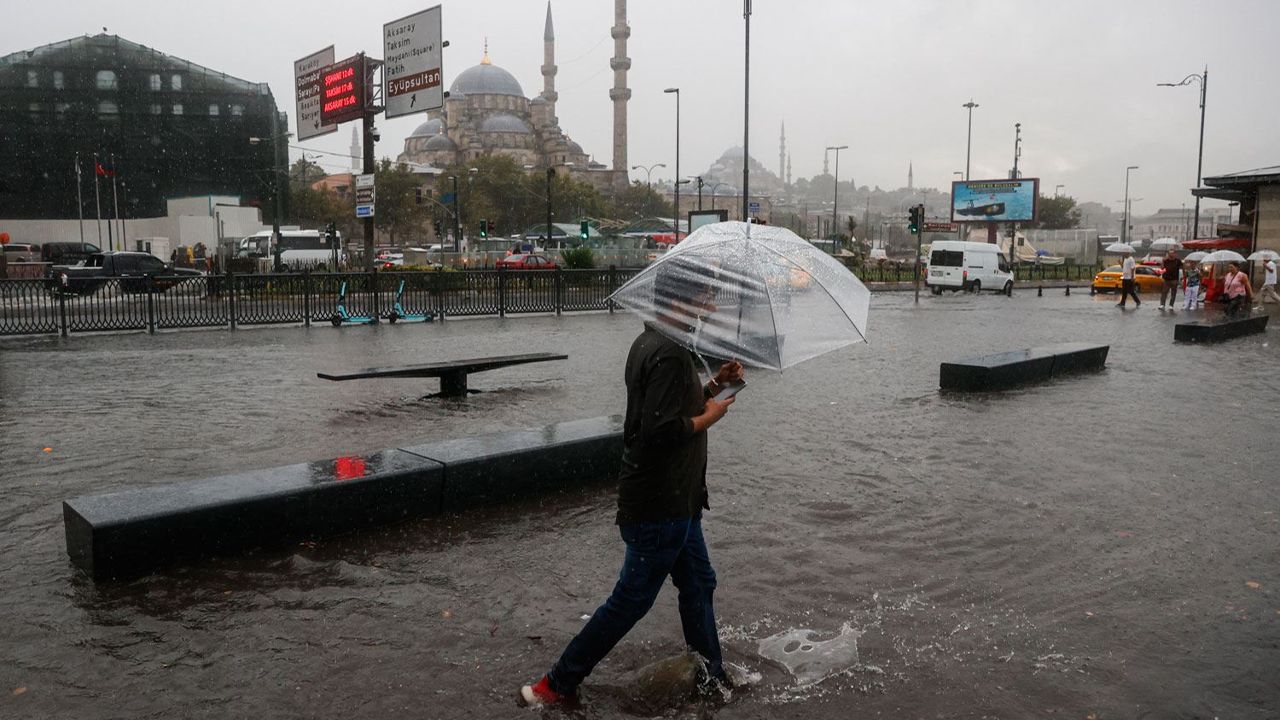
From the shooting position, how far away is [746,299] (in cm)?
366

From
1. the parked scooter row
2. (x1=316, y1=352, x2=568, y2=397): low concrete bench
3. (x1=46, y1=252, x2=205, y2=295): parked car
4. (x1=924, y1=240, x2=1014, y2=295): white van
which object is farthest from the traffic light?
(x1=316, y1=352, x2=568, y2=397): low concrete bench

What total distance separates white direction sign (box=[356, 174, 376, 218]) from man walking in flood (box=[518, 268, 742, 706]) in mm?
21092

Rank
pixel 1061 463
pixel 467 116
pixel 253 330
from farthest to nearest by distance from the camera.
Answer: pixel 467 116, pixel 253 330, pixel 1061 463

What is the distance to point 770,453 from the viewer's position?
8.06 meters

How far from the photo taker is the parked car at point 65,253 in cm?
4084

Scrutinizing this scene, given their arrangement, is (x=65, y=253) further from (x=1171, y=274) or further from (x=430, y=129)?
(x=430, y=129)

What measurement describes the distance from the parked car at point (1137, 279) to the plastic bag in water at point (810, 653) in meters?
40.0

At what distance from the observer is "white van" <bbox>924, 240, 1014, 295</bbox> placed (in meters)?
38.1

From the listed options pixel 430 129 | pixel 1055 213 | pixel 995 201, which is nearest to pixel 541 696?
pixel 995 201

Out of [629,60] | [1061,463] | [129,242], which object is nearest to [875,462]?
[1061,463]

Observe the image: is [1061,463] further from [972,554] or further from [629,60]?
[629,60]

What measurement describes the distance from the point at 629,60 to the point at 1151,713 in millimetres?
103057

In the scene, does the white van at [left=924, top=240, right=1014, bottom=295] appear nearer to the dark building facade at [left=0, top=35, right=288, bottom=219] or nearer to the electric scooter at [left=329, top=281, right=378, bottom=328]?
the electric scooter at [left=329, top=281, right=378, bottom=328]

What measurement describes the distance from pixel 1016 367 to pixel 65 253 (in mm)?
42766
